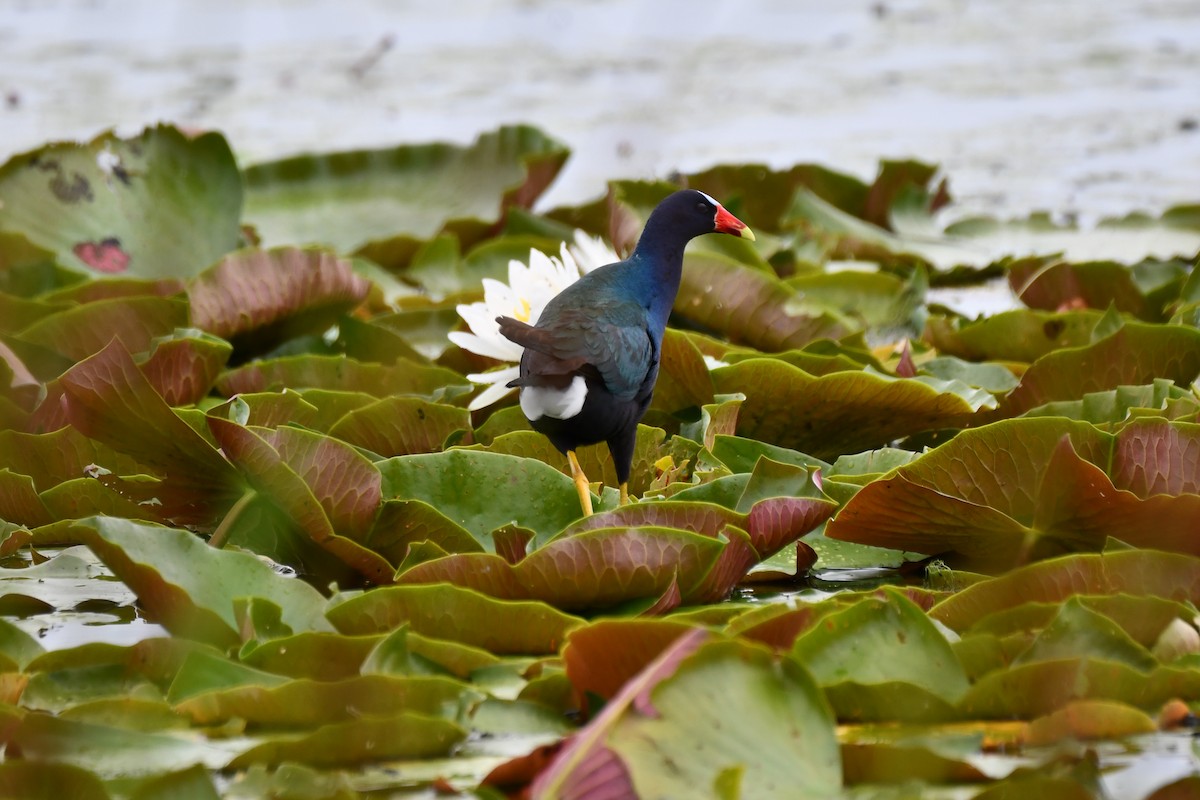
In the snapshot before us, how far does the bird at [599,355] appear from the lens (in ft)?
6.94

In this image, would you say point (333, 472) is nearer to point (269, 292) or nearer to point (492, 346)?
point (492, 346)

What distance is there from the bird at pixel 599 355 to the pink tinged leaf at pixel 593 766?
2.03 feet

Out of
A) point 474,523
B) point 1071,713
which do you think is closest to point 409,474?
point 474,523

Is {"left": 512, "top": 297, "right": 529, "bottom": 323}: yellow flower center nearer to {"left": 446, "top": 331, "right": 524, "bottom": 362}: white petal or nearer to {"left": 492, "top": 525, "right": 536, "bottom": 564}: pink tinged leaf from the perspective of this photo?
{"left": 446, "top": 331, "right": 524, "bottom": 362}: white petal

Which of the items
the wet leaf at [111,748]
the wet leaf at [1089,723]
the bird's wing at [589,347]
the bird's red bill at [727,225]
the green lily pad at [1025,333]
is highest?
the bird's red bill at [727,225]

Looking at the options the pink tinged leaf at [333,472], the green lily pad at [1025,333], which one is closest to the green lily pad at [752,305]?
the green lily pad at [1025,333]

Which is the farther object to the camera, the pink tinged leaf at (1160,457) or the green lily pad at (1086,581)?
the pink tinged leaf at (1160,457)

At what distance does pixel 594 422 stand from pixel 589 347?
4.5 inches

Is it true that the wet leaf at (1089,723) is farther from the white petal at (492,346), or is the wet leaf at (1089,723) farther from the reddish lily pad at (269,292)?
the reddish lily pad at (269,292)

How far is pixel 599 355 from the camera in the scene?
7.13 feet

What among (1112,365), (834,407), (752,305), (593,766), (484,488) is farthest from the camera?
(752,305)

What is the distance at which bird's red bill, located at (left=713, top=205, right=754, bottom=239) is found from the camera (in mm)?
2592

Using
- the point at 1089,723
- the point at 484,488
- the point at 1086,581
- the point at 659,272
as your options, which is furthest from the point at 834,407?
the point at 1089,723

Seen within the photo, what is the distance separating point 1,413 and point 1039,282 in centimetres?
198
